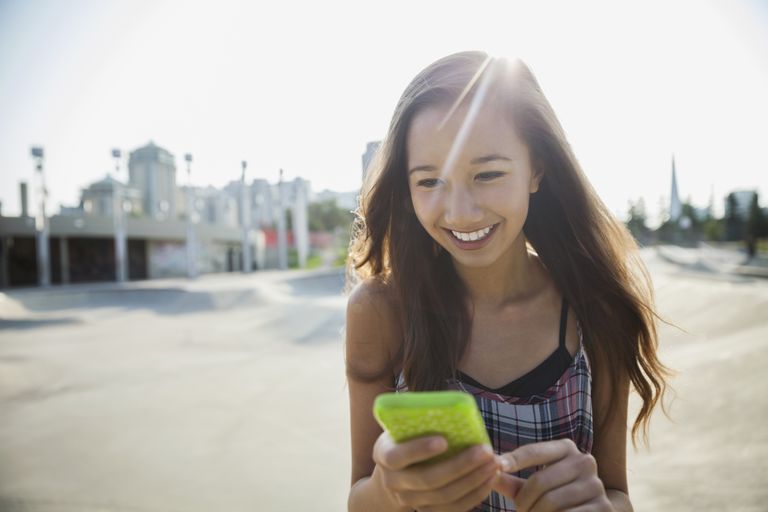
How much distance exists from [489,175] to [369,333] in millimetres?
703

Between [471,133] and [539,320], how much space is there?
0.81 metres

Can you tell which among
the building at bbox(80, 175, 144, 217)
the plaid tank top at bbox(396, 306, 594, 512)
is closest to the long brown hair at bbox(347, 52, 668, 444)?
the plaid tank top at bbox(396, 306, 594, 512)

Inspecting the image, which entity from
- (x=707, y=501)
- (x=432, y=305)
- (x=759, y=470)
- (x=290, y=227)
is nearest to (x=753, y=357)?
(x=759, y=470)

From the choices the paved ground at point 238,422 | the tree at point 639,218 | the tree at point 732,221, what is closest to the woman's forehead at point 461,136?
the paved ground at point 238,422

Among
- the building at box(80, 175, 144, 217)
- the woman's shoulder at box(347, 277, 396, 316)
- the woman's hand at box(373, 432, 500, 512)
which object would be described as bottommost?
the woman's hand at box(373, 432, 500, 512)

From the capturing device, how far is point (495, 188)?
144cm

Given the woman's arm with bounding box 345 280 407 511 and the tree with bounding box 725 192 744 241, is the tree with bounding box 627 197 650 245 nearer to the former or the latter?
the tree with bounding box 725 192 744 241

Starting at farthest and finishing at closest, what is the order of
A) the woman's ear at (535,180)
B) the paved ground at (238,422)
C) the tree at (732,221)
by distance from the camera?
1. the tree at (732,221)
2. the paved ground at (238,422)
3. the woman's ear at (535,180)

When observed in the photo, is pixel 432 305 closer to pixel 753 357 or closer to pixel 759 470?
pixel 759 470

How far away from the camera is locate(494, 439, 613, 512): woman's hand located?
105 centimetres

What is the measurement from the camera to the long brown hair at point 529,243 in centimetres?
158

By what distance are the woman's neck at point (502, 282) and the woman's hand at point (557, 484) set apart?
796 millimetres

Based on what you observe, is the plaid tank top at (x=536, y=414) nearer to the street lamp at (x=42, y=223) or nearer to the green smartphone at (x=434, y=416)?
the green smartphone at (x=434, y=416)

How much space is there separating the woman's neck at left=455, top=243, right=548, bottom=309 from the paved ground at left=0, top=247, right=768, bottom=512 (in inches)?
87.5
